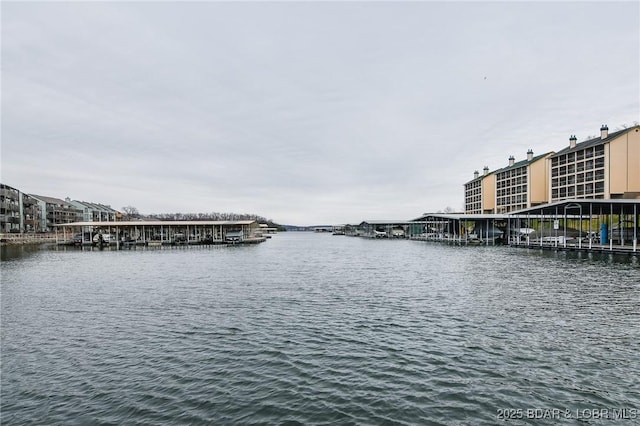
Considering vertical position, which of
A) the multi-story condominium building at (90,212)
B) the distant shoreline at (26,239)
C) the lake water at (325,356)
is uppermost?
the multi-story condominium building at (90,212)

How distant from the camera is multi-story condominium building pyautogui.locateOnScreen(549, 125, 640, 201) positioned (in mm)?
62656

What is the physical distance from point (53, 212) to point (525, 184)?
487ft

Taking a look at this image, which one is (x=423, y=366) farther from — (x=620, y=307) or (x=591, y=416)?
(x=620, y=307)

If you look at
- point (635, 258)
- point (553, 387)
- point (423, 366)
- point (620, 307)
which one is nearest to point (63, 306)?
point (423, 366)

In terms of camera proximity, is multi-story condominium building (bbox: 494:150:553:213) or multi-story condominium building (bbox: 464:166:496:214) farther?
multi-story condominium building (bbox: 464:166:496:214)

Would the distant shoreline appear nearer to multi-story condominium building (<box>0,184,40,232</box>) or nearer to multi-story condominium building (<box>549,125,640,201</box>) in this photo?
multi-story condominium building (<box>0,184,40,232</box>)

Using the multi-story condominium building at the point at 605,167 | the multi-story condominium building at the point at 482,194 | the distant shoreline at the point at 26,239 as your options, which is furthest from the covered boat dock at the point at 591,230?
the distant shoreline at the point at 26,239

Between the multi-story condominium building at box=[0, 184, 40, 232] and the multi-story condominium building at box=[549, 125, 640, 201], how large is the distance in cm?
13254

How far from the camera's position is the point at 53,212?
125 m

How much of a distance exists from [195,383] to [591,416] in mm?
9517

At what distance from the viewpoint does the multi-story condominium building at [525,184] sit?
287 feet

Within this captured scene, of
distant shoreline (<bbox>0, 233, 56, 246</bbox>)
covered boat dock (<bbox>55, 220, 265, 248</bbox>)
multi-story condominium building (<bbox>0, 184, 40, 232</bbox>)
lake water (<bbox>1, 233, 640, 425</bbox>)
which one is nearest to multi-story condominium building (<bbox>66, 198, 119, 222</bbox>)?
multi-story condominium building (<bbox>0, 184, 40, 232</bbox>)

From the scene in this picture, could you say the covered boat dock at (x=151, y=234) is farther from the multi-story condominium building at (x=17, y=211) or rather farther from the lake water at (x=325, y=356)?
the lake water at (x=325, y=356)

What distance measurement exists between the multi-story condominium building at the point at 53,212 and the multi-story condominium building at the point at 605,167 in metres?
146
